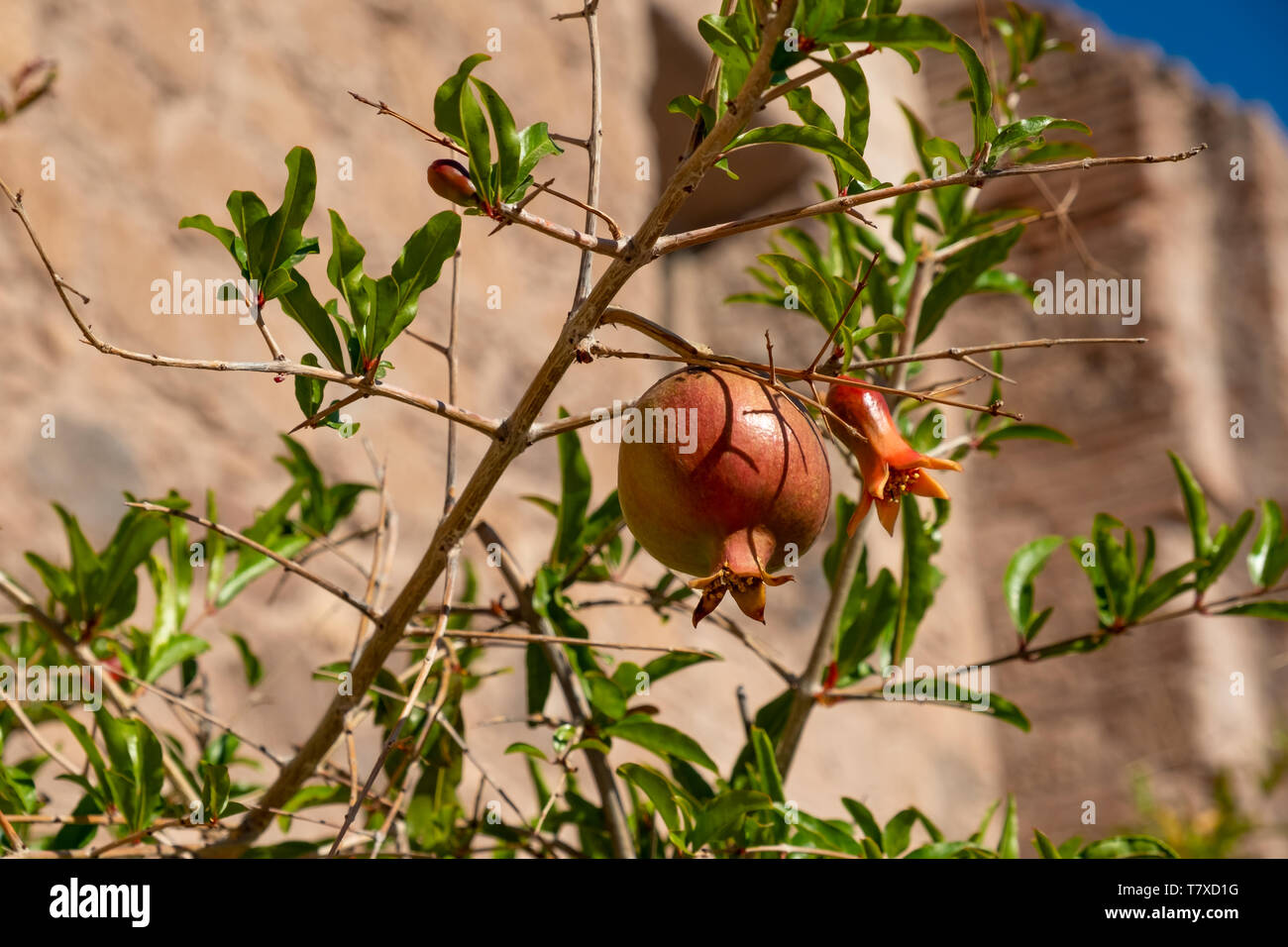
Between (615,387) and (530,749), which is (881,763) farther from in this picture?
(530,749)

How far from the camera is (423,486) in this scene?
6.08 feet

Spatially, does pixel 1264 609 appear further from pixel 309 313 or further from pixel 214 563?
pixel 214 563

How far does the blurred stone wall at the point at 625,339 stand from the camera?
4.80 ft

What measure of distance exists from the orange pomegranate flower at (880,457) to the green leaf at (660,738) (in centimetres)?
26


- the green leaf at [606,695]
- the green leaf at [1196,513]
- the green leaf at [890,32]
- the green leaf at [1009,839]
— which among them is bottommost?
the green leaf at [1009,839]

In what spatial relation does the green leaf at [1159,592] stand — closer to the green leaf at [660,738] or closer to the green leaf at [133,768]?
the green leaf at [660,738]

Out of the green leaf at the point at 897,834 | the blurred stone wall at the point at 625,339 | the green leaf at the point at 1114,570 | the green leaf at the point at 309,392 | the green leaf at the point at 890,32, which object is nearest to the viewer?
the green leaf at the point at 890,32

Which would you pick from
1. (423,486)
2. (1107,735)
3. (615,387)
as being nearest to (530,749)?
(423,486)

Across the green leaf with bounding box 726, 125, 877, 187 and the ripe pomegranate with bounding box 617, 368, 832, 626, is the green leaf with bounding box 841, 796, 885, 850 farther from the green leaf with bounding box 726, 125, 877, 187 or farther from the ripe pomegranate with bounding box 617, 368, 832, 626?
the green leaf with bounding box 726, 125, 877, 187

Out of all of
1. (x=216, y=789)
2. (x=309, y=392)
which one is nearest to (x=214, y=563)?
(x=216, y=789)

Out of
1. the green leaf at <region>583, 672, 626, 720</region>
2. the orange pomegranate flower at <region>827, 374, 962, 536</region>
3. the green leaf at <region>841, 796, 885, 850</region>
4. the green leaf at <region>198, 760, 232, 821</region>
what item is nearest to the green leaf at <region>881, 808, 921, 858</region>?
the green leaf at <region>841, 796, 885, 850</region>

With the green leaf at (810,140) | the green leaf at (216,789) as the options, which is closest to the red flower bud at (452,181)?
the green leaf at (810,140)

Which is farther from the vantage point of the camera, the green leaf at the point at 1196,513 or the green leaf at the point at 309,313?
the green leaf at the point at 1196,513
